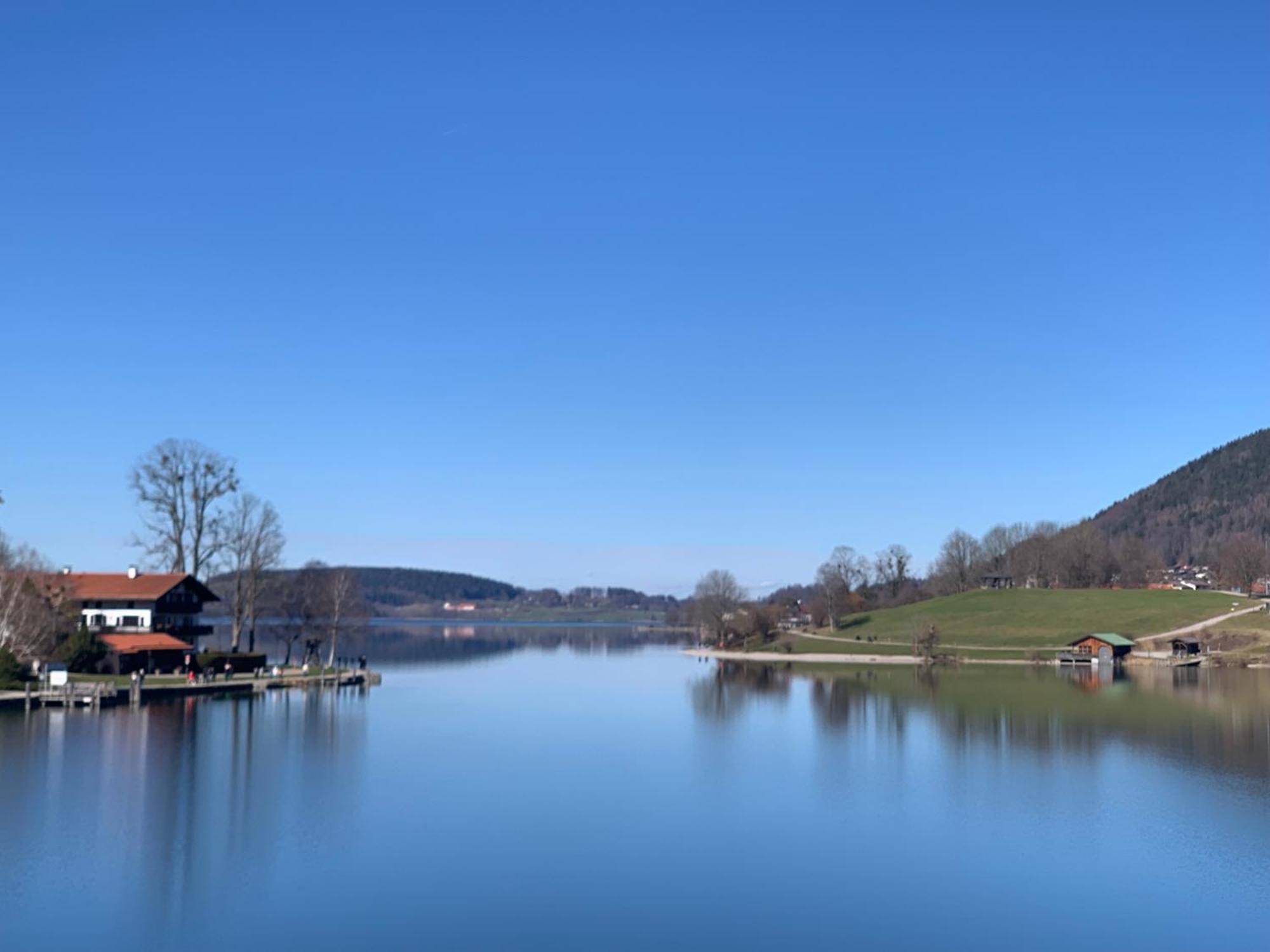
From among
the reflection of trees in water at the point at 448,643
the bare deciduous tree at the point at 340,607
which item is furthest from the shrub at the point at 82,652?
the reflection of trees in water at the point at 448,643

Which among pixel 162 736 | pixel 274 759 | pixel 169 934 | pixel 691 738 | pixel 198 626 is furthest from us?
pixel 198 626

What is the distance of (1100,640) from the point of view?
326 ft

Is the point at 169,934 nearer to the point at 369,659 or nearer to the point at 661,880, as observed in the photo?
the point at 661,880

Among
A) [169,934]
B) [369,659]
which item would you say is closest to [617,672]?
[369,659]

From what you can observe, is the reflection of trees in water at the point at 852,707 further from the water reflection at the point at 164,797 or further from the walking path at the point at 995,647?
the walking path at the point at 995,647

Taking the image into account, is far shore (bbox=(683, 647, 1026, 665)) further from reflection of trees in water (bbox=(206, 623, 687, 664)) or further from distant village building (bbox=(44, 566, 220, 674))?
distant village building (bbox=(44, 566, 220, 674))

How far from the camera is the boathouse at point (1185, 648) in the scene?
97.4 meters

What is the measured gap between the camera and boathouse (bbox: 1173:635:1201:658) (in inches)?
3834

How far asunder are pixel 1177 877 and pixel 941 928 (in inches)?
263

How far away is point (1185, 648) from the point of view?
Result: 98.2m

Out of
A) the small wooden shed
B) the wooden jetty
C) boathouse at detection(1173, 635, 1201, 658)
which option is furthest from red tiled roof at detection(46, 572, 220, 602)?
the small wooden shed

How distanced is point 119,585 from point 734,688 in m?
38.5

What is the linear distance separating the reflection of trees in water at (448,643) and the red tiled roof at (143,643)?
17.2 meters

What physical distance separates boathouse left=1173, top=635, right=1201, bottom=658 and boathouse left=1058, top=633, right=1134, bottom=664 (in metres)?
3.82
